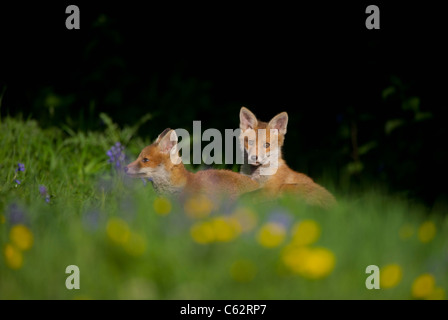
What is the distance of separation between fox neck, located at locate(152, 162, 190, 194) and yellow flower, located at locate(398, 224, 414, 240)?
1.67 meters

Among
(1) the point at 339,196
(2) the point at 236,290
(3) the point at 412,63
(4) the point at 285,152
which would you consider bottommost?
(2) the point at 236,290

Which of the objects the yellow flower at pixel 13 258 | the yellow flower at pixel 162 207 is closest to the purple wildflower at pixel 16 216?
the yellow flower at pixel 13 258

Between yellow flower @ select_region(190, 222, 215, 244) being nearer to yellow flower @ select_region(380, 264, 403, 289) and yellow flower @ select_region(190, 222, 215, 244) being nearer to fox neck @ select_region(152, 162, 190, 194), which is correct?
yellow flower @ select_region(380, 264, 403, 289)

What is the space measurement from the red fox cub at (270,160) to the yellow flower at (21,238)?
189 cm

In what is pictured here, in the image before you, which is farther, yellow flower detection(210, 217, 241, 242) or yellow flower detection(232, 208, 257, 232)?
yellow flower detection(232, 208, 257, 232)

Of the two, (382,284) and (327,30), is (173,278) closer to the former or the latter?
(382,284)

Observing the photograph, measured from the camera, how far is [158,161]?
448 cm

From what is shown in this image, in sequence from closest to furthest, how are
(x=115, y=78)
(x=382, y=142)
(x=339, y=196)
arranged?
1. (x=339, y=196)
2. (x=382, y=142)
3. (x=115, y=78)

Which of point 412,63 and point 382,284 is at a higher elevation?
point 412,63

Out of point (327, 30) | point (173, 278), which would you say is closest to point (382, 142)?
point (327, 30)

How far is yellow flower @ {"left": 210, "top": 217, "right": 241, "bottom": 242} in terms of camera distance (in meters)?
3.22

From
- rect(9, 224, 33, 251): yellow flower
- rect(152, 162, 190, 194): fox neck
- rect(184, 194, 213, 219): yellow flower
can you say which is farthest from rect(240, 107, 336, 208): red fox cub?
rect(9, 224, 33, 251): yellow flower

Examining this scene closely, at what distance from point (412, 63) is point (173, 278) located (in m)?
4.38

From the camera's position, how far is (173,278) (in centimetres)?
309
